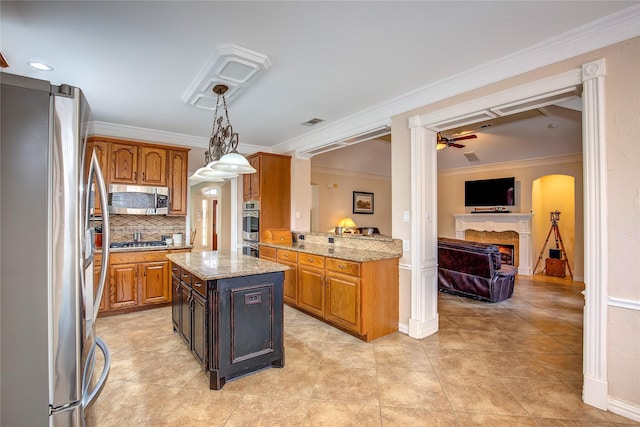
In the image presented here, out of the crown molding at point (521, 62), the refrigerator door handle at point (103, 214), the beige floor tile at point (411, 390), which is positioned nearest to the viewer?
the refrigerator door handle at point (103, 214)

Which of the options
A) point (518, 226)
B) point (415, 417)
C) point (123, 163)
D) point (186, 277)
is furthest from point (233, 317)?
point (518, 226)

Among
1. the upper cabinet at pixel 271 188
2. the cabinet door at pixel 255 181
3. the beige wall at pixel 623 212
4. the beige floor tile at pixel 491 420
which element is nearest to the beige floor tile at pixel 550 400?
the beige floor tile at pixel 491 420

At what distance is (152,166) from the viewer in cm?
431

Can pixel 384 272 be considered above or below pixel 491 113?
below

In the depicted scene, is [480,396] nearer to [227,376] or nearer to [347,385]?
[347,385]

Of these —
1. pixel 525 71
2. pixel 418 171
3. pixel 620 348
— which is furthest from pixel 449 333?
pixel 525 71

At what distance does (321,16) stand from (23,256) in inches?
77.5

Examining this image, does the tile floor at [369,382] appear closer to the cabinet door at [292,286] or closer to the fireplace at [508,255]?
the cabinet door at [292,286]

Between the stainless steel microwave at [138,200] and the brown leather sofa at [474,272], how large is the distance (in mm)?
4448

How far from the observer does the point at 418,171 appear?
10.2ft

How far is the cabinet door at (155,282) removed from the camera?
13.2 ft

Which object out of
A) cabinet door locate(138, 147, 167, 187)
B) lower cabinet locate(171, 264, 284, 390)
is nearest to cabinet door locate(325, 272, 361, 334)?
lower cabinet locate(171, 264, 284, 390)

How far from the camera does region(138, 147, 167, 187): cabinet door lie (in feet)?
13.9

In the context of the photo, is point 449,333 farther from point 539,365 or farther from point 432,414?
point 432,414
